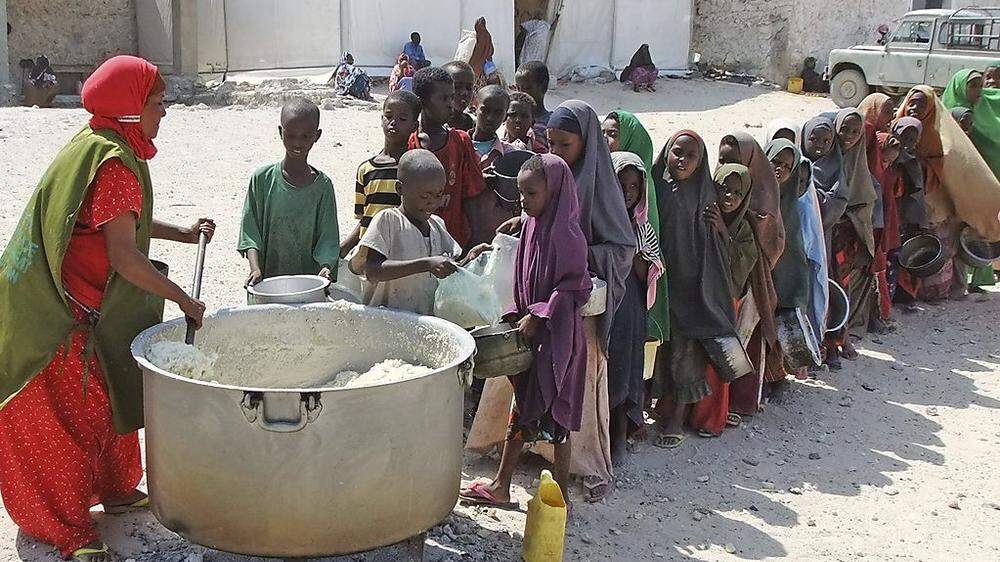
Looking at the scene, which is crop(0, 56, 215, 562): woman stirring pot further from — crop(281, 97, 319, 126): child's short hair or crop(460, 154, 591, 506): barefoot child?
crop(460, 154, 591, 506): barefoot child

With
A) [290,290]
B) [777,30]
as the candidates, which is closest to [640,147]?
[290,290]

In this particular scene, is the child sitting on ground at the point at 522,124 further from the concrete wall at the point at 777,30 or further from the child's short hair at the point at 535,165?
the concrete wall at the point at 777,30

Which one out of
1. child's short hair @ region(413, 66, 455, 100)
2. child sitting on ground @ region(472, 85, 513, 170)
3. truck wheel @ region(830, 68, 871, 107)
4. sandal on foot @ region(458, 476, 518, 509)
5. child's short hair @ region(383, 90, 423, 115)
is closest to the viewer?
sandal on foot @ region(458, 476, 518, 509)

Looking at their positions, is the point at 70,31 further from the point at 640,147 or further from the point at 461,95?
the point at 640,147

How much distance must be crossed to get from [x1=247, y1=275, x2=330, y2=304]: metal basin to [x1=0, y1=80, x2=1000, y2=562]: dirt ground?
847 mm

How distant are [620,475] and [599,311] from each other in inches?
37.0

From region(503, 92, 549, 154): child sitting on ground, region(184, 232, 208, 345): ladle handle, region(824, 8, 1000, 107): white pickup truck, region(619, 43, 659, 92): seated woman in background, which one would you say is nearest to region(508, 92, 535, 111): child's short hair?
region(503, 92, 549, 154): child sitting on ground

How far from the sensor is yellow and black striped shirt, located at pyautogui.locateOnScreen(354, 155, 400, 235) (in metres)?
4.01

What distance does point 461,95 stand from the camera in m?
5.15

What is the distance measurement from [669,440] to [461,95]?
2.09 meters

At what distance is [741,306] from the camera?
4.76 metres

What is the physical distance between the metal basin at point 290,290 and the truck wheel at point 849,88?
15130 millimetres

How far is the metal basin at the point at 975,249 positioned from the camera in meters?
6.98

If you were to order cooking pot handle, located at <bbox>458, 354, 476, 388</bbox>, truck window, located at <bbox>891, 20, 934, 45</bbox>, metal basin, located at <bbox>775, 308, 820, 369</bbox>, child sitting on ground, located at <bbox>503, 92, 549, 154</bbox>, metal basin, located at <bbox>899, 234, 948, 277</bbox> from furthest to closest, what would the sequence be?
1. truck window, located at <bbox>891, 20, 934, 45</bbox>
2. metal basin, located at <bbox>899, 234, 948, 277</bbox>
3. metal basin, located at <bbox>775, 308, 820, 369</bbox>
4. child sitting on ground, located at <bbox>503, 92, 549, 154</bbox>
5. cooking pot handle, located at <bbox>458, 354, 476, 388</bbox>
